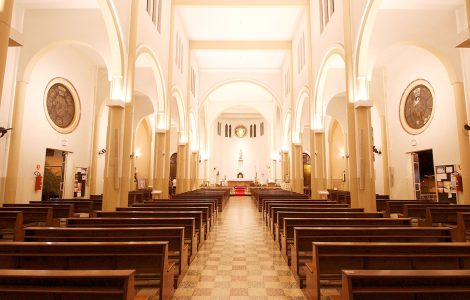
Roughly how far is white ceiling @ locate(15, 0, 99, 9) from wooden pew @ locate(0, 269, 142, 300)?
10.1 m

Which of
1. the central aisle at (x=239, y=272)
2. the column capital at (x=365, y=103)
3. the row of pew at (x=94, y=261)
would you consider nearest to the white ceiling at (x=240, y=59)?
the column capital at (x=365, y=103)

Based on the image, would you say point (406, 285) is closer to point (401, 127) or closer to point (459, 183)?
point (459, 183)

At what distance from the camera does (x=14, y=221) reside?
552 centimetres

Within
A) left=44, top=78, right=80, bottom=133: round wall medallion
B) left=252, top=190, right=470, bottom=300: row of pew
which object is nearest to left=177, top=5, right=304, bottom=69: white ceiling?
left=44, top=78, right=80, bottom=133: round wall medallion

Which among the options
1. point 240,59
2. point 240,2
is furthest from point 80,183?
point 240,59

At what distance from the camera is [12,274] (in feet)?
6.33

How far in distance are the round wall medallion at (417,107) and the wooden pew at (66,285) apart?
1260cm

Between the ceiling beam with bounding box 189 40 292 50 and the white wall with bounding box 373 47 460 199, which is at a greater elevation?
the ceiling beam with bounding box 189 40 292 50

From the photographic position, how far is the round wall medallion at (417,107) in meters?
11.6

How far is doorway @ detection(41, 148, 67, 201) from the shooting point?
12246mm

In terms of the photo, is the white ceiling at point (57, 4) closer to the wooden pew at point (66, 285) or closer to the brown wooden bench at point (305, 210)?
the brown wooden bench at point (305, 210)

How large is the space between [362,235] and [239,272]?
1.76 metres

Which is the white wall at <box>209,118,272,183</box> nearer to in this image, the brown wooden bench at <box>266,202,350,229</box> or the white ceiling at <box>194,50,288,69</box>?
the white ceiling at <box>194,50,288,69</box>

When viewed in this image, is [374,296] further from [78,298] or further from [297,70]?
[297,70]
